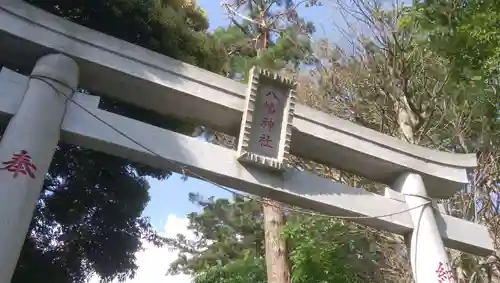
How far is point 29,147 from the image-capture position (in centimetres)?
331

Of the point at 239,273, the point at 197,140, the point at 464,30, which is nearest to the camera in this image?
the point at 197,140

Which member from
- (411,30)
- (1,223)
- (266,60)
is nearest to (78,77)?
(1,223)

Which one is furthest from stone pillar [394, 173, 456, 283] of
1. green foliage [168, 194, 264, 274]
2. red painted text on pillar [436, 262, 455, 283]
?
green foliage [168, 194, 264, 274]

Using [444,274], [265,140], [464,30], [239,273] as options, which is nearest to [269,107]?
[265,140]

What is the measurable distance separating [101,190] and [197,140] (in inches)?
81.6

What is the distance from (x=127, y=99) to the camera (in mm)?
4312

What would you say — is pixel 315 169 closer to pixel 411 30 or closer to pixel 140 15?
pixel 411 30

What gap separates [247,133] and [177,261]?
12076 mm

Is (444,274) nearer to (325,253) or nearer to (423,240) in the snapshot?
(423,240)

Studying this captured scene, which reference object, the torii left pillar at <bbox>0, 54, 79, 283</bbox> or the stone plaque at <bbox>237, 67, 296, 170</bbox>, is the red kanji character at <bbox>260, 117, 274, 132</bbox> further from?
the torii left pillar at <bbox>0, 54, 79, 283</bbox>

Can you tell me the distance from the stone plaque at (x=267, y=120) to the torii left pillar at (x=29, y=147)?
1.54 metres

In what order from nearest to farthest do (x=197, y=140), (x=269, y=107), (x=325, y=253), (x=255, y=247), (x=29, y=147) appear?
(x=29, y=147)
(x=197, y=140)
(x=269, y=107)
(x=325, y=253)
(x=255, y=247)

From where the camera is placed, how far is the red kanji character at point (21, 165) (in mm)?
3155

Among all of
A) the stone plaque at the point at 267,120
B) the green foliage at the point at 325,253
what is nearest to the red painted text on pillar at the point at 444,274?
the stone plaque at the point at 267,120
